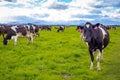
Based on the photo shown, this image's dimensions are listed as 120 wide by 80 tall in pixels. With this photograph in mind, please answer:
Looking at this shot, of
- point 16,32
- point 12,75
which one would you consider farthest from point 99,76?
point 16,32

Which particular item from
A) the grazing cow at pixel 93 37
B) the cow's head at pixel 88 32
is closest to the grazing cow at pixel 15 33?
the grazing cow at pixel 93 37

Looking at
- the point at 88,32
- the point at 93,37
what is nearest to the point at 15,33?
the point at 93,37

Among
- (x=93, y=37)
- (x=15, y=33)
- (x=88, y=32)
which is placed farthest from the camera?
(x=15, y=33)

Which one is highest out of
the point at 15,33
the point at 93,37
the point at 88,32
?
the point at 88,32

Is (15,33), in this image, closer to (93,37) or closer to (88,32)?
(93,37)

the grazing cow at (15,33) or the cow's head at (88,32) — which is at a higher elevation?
the cow's head at (88,32)

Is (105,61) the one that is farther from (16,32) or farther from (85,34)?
(16,32)

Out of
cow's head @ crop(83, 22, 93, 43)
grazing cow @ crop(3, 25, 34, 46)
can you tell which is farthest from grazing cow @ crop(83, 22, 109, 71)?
grazing cow @ crop(3, 25, 34, 46)

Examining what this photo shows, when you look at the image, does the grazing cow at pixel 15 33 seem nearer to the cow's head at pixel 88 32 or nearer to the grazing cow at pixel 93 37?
the grazing cow at pixel 93 37

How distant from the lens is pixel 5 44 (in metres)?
29.3

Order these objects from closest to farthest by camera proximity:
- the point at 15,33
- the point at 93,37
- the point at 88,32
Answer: the point at 88,32 → the point at 93,37 → the point at 15,33

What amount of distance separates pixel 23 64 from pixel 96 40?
4.71 metres

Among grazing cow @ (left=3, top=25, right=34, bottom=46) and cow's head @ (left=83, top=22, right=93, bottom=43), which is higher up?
cow's head @ (left=83, top=22, right=93, bottom=43)

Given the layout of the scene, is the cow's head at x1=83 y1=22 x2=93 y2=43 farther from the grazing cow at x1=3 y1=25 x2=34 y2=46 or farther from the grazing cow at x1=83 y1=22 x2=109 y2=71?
the grazing cow at x1=3 y1=25 x2=34 y2=46
